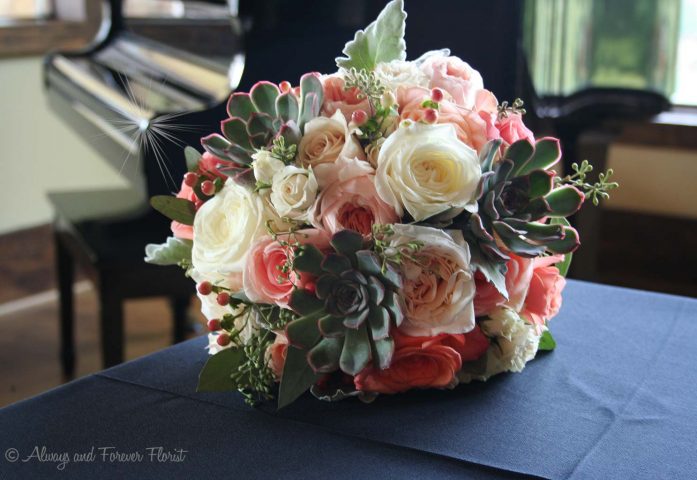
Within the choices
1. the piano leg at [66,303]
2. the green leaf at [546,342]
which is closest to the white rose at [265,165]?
Result: the green leaf at [546,342]

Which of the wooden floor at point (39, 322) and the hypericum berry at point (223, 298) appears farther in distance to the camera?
the wooden floor at point (39, 322)

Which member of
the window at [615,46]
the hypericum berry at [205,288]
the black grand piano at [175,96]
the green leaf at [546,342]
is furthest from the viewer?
the window at [615,46]

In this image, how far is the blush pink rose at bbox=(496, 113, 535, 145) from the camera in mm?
795

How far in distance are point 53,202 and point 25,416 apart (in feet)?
4.73

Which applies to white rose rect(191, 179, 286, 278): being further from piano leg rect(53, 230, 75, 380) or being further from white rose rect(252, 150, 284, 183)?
piano leg rect(53, 230, 75, 380)

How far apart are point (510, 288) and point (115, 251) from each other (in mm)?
1170

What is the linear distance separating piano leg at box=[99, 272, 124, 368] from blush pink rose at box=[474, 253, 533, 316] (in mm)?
1150

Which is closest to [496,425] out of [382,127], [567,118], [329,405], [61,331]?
[329,405]

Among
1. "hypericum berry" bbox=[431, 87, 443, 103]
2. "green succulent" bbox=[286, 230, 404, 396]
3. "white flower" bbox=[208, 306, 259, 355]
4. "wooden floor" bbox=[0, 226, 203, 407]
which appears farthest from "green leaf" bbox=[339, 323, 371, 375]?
"wooden floor" bbox=[0, 226, 203, 407]

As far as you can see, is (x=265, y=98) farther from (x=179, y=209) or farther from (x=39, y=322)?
(x=39, y=322)

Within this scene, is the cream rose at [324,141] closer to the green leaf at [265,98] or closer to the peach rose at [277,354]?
the green leaf at [265,98]

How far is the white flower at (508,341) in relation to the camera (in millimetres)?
803

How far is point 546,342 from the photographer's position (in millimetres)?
896

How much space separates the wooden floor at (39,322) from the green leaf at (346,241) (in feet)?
5.86
